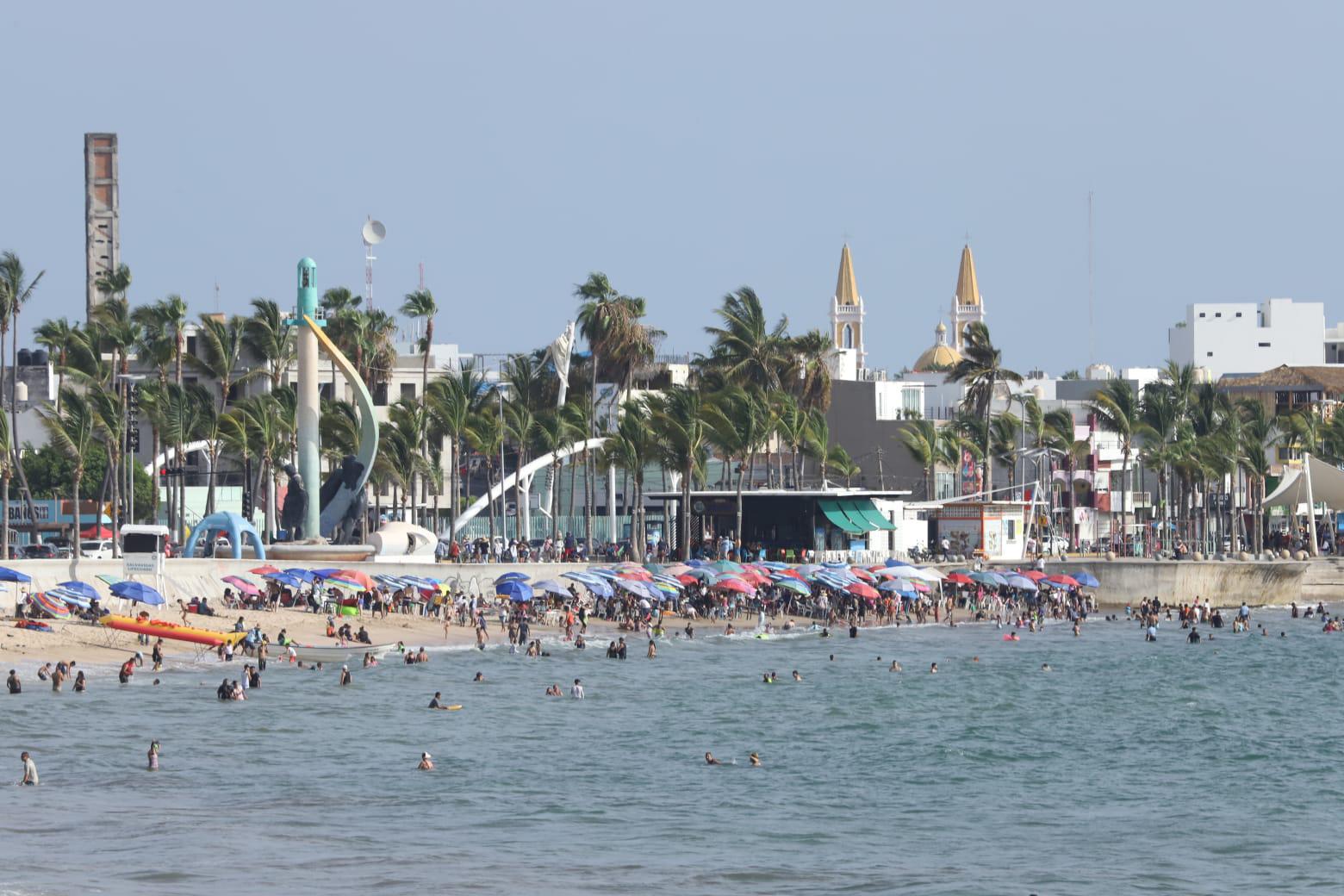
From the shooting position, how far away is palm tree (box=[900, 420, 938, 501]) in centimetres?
11381

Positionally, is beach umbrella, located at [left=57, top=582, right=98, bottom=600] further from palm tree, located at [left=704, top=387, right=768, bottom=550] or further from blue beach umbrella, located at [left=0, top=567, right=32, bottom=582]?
palm tree, located at [left=704, top=387, right=768, bottom=550]

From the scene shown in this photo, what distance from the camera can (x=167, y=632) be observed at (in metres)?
61.3

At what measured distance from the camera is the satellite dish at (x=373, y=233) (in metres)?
111

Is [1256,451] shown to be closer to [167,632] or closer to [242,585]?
[242,585]

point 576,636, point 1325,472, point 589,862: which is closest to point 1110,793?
point 589,862

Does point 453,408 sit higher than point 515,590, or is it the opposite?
point 453,408

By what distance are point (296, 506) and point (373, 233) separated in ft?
124

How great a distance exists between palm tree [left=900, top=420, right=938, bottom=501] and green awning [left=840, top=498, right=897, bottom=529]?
20.1 m

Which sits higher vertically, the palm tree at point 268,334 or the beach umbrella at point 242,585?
the palm tree at point 268,334

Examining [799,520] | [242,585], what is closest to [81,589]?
[242,585]

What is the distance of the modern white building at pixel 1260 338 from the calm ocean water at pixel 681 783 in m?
123

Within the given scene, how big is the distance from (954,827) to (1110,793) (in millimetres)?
5972

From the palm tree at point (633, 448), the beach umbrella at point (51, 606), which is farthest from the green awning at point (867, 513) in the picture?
the beach umbrella at point (51, 606)

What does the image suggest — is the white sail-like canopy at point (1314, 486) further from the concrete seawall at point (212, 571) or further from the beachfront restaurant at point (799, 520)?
the concrete seawall at point (212, 571)
